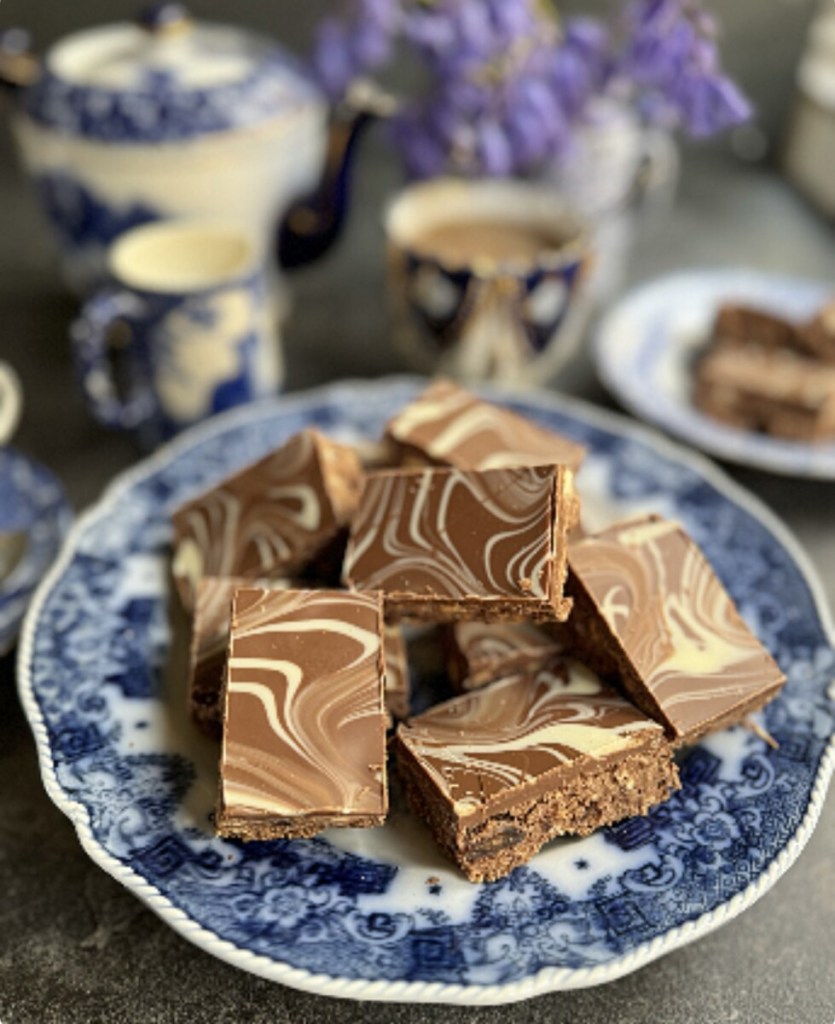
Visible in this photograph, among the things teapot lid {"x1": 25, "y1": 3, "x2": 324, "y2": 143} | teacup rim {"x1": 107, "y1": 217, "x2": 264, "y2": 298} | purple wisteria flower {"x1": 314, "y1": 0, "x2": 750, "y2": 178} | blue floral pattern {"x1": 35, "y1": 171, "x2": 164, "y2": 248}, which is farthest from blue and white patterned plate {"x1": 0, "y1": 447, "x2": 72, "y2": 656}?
purple wisteria flower {"x1": 314, "y1": 0, "x2": 750, "y2": 178}

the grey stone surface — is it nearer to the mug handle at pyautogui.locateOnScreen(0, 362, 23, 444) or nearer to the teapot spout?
the mug handle at pyautogui.locateOnScreen(0, 362, 23, 444)

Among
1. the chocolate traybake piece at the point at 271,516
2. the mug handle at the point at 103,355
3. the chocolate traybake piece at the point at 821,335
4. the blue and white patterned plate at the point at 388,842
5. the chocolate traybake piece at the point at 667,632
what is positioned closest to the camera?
the blue and white patterned plate at the point at 388,842

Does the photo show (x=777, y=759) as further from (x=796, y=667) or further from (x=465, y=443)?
(x=465, y=443)

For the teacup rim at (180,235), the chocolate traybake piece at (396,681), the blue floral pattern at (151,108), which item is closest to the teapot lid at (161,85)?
the blue floral pattern at (151,108)

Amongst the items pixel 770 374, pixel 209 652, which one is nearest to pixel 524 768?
pixel 209 652

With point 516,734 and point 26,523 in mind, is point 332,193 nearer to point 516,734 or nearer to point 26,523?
point 26,523

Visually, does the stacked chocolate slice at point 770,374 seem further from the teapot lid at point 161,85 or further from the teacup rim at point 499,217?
the teapot lid at point 161,85
